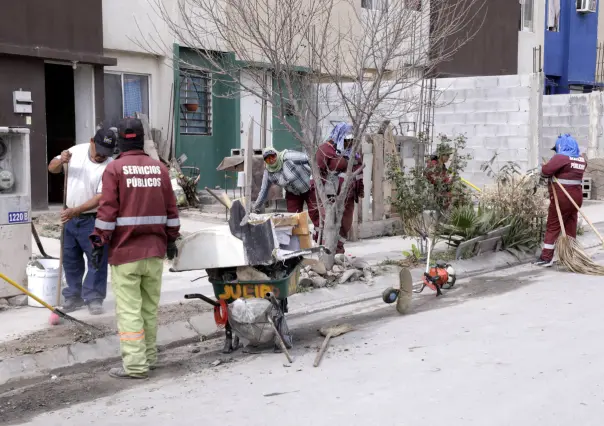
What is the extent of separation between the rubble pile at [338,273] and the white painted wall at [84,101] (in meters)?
7.06

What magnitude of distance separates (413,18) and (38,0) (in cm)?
734

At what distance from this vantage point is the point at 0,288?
25.5ft

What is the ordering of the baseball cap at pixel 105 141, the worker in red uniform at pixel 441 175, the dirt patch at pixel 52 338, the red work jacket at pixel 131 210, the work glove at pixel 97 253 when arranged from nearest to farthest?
the red work jacket at pixel 131 210 < the work glove at pixel 97 253 < the dirt patch at pixel 52 338 < the baseball cap at pixel 105 141 < the worker in red uniform at pixel 441 175

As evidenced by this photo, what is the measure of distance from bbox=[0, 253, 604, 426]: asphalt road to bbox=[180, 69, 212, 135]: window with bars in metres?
9.78

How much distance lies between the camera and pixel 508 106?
16.6 m

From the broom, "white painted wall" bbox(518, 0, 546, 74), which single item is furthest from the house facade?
→ "white painted wall" bbox(518, 0, 546, 74)

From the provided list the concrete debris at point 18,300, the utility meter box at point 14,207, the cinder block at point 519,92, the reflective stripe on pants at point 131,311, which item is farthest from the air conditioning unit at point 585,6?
the reflective stripe on pants at point 131,311

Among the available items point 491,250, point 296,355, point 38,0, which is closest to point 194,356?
point 296,355

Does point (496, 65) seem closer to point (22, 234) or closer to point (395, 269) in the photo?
point (395, 269)


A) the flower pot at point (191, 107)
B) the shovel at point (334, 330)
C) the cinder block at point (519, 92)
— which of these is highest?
the cinder block at point (519, 92)

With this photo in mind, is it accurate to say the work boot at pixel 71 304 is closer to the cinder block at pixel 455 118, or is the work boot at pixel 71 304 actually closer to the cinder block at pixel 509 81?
the cinder block at pixel 509 81

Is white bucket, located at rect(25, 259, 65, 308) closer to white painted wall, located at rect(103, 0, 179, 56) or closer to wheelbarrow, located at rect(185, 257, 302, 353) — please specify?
wheelbarrow, located at rect(185, 257, 302, 353)

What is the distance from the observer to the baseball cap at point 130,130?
603 cm

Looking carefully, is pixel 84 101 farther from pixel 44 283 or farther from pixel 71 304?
pixel 71 304
